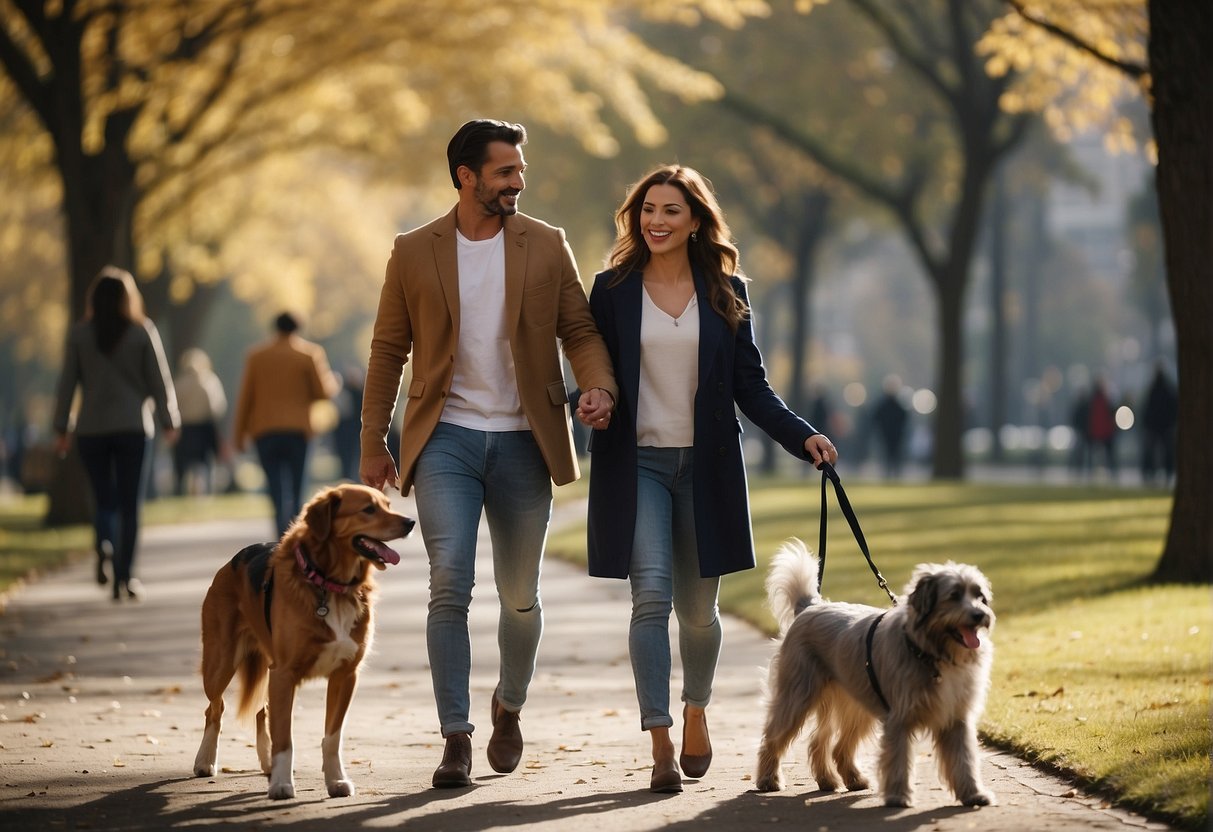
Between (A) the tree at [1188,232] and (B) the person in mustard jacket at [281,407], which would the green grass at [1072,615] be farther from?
(B) the person in mustard jacket at [281,407]

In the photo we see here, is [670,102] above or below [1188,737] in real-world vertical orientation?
above

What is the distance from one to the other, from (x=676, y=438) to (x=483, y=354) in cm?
77

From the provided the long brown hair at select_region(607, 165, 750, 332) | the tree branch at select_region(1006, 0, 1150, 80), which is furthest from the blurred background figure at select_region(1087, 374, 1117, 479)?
the long brown hair at select_region(607, 165, 750, 332)

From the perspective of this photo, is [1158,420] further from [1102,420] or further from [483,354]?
[483,354]

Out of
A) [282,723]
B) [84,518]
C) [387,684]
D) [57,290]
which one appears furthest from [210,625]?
[57,290]

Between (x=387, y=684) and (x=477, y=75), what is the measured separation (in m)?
16.1

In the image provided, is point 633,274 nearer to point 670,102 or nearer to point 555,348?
point 555,348

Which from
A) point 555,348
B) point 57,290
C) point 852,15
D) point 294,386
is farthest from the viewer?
point 57,290

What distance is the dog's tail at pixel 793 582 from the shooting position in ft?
22.8

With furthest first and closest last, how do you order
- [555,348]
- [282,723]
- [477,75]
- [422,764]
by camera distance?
1. [477,75]
2. [422,764]
3. [555,348]
4. [282,723]

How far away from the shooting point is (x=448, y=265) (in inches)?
270

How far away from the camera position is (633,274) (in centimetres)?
703

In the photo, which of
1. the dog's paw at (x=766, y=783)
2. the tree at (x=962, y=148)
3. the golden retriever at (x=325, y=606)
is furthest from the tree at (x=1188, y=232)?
the tree at (x=962, y=148)

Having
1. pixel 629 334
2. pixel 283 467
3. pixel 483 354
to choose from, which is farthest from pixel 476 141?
pixel 283 467
